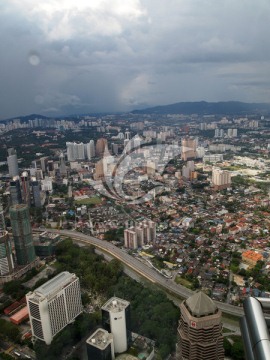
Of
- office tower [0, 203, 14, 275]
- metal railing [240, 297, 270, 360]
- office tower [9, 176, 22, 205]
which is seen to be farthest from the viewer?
office tower [9, 176, 22, 205]

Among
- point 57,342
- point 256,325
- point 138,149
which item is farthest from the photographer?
point 138,149

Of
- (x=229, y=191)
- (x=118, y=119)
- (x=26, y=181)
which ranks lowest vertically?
(x=229, y=191)

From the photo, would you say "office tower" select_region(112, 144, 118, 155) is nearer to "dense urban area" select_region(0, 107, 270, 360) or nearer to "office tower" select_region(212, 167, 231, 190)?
"dense urban area" select_region(0, 107, 270, 360)

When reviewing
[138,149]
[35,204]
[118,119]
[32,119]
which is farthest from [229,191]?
[32,119]

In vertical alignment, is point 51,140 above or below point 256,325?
below

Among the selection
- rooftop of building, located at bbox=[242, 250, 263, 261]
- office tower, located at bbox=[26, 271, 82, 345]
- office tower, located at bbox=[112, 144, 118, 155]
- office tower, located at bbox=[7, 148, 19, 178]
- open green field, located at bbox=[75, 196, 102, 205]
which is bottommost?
rooftop of building, located at bbox=[242, 250, 263, 261]

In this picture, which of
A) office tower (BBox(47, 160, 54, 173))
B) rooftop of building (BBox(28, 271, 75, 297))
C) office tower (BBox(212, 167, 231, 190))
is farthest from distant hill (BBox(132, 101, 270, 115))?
rooftop of building (BBox(28, 271, 75, 297))

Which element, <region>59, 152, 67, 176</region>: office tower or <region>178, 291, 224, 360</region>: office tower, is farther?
<region>59, 152, 67, 176</region>: office tower

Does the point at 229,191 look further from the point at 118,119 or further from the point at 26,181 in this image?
the point at 118,119
